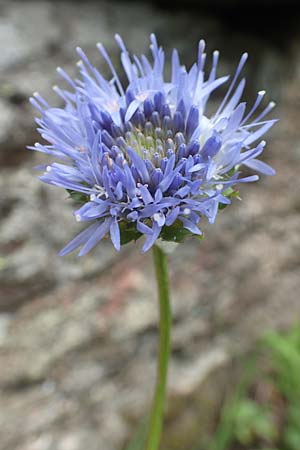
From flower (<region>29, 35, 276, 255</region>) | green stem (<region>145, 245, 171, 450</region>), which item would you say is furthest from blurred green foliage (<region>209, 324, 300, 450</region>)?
flower (<region>29, 35, 276, 255</region>)

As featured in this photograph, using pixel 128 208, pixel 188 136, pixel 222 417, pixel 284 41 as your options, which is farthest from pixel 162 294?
pixel 284 41

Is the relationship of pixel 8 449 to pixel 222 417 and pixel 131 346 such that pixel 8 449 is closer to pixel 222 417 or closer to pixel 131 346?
pixel 131 346

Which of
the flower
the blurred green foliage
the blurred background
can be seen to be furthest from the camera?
the blurred green foliage

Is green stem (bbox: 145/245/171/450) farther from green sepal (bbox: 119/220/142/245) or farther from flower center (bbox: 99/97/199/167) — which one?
flower center (bbox: 99/97/199/167)

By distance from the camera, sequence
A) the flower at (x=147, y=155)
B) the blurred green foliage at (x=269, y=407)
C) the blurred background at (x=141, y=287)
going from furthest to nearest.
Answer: the blurred green foliage at (x=269, y=407) → the blurred background at (x=141, y=287) → the flower at (x=147, y=155)

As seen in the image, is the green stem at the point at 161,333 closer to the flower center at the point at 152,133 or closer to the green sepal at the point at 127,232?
the green sepal at the point at 127,232

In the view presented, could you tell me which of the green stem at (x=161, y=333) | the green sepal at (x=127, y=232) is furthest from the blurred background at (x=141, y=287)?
the green sepal at (x=127, y=232)

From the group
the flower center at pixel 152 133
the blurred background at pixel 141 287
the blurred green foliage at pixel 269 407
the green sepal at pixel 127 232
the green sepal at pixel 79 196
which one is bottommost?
the blurred green foliage at pixel 269 407

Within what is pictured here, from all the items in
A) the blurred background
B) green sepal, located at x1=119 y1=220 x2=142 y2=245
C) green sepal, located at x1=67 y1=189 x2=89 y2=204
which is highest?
green sepal, located at x1=67 y1=189 x2=89 y2=204

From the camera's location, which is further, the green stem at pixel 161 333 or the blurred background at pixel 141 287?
the blurred background at pixel 141 287
